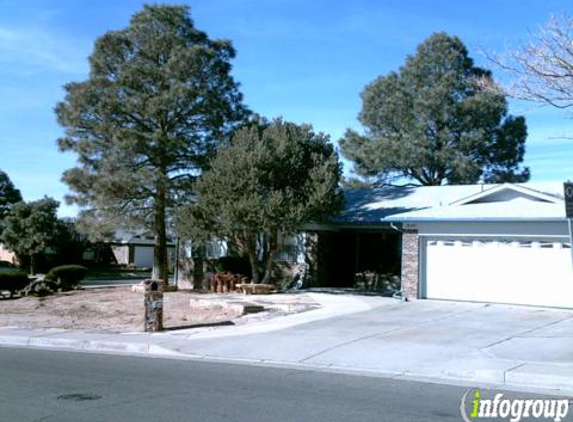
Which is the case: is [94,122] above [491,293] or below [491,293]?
above

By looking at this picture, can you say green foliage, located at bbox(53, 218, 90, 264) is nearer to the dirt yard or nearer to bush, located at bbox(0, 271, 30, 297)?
bush, located at bbox(0, 271, 30, 297)

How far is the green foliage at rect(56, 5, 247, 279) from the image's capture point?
28047 millimetres

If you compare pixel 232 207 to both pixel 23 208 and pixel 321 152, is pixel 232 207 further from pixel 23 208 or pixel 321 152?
pixel 23 208

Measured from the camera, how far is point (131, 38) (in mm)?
29062

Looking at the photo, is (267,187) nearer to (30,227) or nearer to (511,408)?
(511,408)

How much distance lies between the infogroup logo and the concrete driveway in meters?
1.30

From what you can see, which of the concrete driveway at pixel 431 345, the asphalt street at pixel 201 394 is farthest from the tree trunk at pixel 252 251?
the asphalt street at pixel 201 394

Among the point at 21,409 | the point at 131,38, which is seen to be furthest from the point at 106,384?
the point at 131,38

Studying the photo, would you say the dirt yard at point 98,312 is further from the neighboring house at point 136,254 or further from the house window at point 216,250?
the neighboring house at point 136,254

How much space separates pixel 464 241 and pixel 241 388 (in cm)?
1316

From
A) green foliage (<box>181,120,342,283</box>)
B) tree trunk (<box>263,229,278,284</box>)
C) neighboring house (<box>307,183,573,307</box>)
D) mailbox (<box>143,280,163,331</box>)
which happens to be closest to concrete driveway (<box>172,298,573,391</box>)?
neighboring house (<box>307,183,573,307</box>)

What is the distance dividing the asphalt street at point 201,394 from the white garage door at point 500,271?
35.0ft

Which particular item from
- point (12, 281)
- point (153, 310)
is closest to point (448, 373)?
point (153, 310)

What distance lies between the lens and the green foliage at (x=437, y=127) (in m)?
41.6
